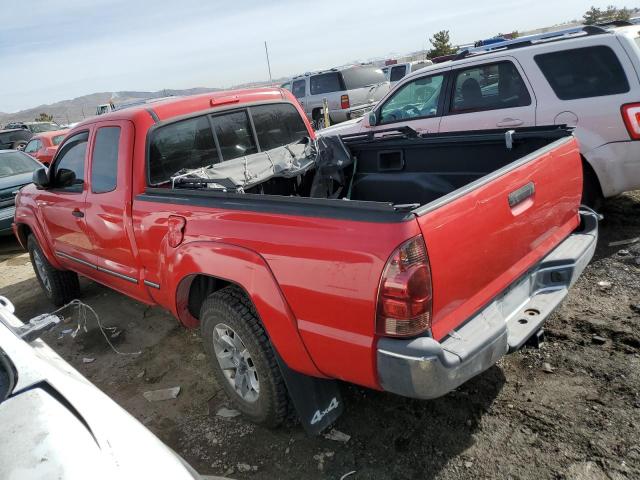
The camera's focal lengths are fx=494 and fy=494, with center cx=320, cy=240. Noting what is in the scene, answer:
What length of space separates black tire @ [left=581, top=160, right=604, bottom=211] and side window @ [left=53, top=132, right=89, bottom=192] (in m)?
4.56

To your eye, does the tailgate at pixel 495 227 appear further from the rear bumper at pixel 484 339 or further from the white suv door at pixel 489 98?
the white suv door at pixel 489 98

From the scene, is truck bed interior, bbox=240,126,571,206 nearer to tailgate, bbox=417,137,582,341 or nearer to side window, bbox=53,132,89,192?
tailgate, bbox=417,137,582,341

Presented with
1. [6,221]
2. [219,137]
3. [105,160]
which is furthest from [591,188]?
[6,221]

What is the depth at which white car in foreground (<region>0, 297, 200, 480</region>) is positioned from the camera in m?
1.34

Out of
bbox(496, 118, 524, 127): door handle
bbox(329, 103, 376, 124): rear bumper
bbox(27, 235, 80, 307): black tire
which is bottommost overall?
bbox(27, 235, 80, 307): black tire

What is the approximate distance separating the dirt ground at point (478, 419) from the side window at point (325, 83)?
1181cm

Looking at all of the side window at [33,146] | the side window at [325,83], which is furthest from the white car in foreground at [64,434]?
the side window at [33,146]

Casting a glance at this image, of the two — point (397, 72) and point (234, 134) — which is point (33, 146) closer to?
point (397, 72)

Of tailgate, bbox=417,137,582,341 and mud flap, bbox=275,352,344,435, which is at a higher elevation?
tailgate, bbox=417,137,582,341

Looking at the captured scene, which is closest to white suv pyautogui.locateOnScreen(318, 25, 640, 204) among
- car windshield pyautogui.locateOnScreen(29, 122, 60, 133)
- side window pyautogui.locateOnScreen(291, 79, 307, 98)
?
side window pyautogui.locateOnScreen(291, 79, 307, 98)

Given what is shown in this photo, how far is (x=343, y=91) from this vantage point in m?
14.4

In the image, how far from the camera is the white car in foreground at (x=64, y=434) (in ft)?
4.39

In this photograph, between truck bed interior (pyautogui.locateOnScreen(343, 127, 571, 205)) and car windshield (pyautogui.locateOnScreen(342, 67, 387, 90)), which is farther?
car windshield (pyautogui.locateOnScreen(342, 67, 387, 90))

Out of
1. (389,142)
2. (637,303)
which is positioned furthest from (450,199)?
(637,303)
